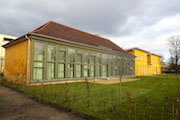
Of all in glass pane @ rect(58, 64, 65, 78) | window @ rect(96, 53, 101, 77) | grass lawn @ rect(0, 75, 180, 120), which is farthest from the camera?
window @ rect(96, 53, 101, 77)

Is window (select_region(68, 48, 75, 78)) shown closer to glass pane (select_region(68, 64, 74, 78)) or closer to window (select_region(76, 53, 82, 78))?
glass pane (select_region(68, 64, 74, 78))

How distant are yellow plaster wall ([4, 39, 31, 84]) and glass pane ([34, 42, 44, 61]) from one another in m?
1.01

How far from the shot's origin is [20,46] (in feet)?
43.9

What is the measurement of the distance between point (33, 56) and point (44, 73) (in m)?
2.20

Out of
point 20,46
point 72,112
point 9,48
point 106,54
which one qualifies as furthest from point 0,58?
point 72,112

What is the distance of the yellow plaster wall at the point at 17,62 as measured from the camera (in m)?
12.1

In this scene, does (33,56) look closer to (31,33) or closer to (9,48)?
(31,33)

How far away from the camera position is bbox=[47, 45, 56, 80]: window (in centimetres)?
1302

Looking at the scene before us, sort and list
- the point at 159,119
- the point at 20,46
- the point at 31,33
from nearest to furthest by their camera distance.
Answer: the point at 159,119, the point at 31,33, the point at 20,46

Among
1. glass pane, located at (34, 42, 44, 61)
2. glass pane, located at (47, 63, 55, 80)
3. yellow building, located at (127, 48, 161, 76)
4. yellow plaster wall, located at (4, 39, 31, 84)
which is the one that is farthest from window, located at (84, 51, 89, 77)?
yellow building, located at (127, 48, 161, 76)

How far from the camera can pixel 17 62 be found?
45.0 feet

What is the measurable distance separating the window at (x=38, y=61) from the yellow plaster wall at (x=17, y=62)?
3.25 ft

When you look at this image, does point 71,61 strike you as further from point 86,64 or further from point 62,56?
point 86,64

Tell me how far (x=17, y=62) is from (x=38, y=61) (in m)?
3.64
